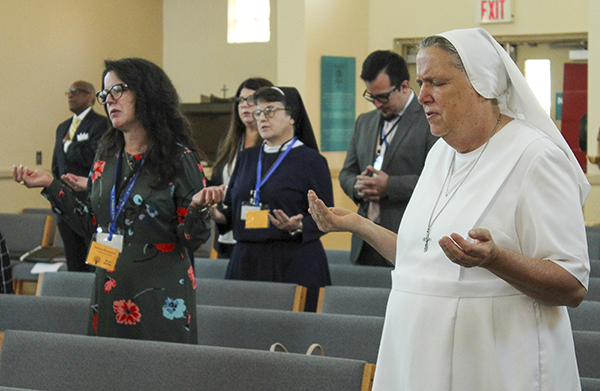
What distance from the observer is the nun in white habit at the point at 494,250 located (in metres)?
1.52

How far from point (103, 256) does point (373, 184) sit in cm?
173

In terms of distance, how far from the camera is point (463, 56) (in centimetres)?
162

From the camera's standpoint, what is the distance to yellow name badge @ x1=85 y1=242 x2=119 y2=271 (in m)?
2.47

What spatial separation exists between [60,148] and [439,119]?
510 centimetres

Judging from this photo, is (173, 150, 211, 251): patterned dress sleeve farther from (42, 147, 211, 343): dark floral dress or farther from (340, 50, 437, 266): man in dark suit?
(340, 50, 437, 266): man in dark suit

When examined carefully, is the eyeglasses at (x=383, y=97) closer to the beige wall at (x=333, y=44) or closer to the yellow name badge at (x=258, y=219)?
the yellow name badge at (x=258, y=219)

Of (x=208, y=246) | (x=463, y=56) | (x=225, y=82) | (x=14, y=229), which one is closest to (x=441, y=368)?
(x=463, y=56)

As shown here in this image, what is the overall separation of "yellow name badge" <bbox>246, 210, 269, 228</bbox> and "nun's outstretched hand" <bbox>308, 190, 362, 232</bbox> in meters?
1.48

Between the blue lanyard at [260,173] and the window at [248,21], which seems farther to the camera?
the window at [248,21]

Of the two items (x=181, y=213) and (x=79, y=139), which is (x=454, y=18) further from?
(x=181, y=213)

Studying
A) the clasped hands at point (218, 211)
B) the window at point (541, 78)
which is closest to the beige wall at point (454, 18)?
the window at point (541, 78)

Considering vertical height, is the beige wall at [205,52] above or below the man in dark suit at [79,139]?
above

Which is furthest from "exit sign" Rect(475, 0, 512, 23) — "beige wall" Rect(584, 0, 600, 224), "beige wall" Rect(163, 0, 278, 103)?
"beige wall" Rect(163, 0, 278, 103)

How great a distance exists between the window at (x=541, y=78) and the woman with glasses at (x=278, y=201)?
16.7 ft
